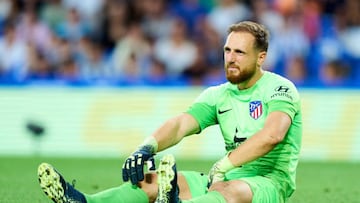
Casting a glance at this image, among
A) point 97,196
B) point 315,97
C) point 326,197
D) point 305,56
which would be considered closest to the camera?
point 97,196

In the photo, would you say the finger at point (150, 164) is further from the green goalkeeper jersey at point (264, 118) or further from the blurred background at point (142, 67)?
the blurred background at point (142, 67)

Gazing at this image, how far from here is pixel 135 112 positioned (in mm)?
16578

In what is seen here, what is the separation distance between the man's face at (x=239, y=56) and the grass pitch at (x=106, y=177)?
215 cm

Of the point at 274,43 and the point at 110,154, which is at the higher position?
the point at 274,43

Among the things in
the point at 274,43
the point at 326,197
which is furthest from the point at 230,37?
the point at 274,43

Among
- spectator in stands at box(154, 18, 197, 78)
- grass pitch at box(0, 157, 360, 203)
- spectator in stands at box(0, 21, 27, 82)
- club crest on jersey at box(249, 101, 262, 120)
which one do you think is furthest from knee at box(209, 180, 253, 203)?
spectator in stands at box(0, 21, 27, 82)

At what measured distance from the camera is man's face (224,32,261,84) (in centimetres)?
723

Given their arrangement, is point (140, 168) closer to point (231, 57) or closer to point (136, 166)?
point (136, 166)

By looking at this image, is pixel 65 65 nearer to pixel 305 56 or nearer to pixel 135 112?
pixel 135 112

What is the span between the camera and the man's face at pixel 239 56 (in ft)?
23.7

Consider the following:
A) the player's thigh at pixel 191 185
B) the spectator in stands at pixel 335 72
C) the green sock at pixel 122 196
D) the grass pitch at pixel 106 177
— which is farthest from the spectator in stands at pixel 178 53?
the green sock at pixel 122 196

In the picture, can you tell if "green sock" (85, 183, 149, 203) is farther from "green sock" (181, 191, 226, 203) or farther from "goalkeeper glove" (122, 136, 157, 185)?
"green sock" (181, 191, 226, 203)

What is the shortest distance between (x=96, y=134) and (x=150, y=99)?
3.72ft

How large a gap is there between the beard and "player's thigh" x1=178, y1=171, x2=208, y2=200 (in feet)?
2.63
